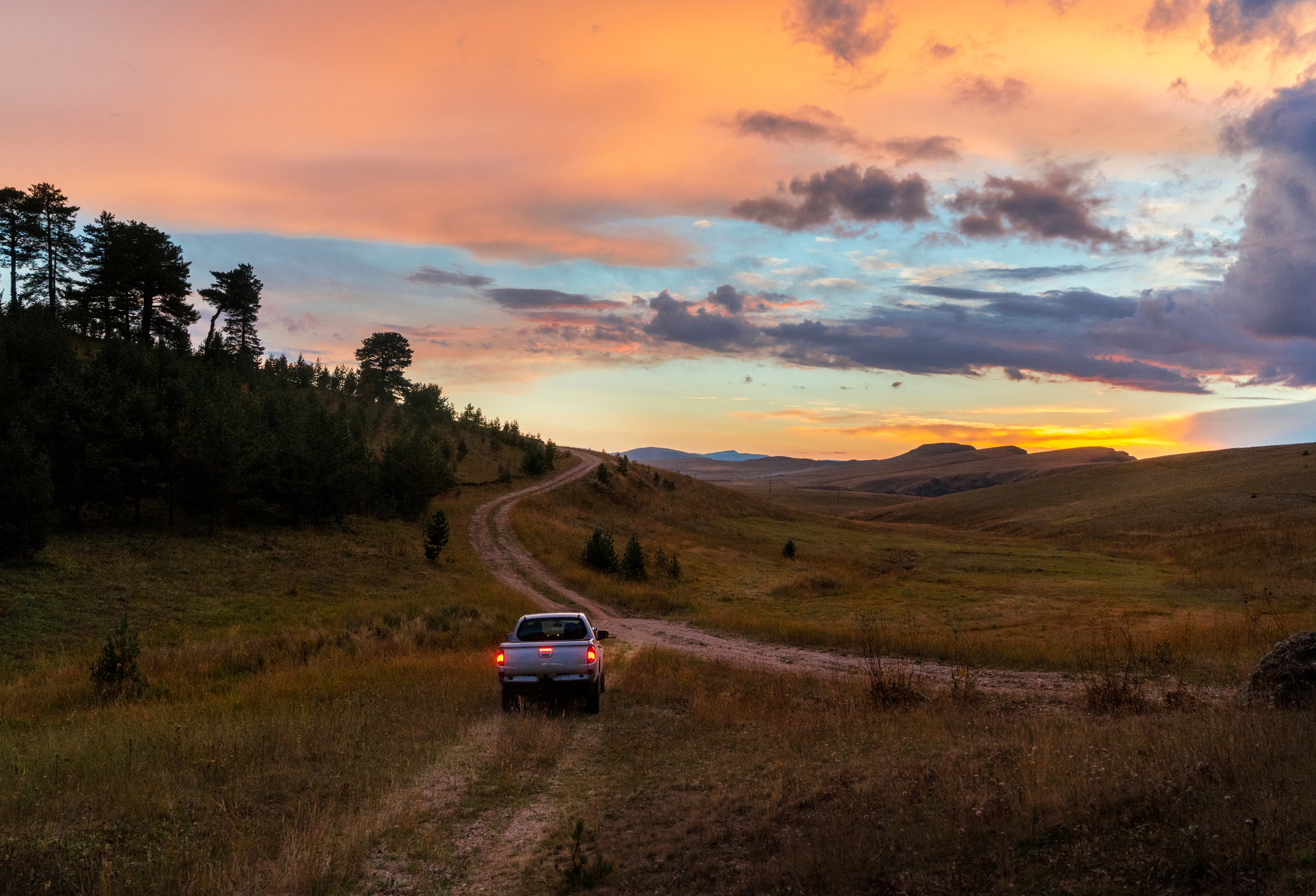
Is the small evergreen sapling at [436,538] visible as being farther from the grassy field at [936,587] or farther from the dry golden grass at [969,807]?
the dry golden grass at [969,807]

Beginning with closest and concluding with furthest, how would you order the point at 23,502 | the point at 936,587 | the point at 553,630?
the point at 553,630 < the point at 23,502 < the point at 936,587

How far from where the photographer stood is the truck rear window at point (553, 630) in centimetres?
1491

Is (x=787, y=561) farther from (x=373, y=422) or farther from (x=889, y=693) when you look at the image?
(x=373, y=422)

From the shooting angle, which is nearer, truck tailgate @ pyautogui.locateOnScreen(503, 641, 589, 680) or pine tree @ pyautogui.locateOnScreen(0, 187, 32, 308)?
truck tailgate @ pyautogui.locateOnScreen(503, 641, 589, 680)

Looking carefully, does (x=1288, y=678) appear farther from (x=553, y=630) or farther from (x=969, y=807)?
(x=553, y=630)

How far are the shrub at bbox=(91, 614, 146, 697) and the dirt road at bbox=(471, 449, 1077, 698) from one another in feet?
46.4

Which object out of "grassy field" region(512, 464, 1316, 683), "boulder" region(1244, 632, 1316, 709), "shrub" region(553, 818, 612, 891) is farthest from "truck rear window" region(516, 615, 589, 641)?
"grassy field" region(512, 464, 1316, 683)

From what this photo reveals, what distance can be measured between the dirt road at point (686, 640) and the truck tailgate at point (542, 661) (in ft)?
24.3

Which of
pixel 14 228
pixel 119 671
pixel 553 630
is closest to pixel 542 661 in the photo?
pixel 553 630

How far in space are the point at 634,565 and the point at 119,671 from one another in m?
27.7

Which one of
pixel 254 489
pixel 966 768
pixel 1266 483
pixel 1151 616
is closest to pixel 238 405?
pixel 254 489

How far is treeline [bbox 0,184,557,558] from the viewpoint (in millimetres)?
30328

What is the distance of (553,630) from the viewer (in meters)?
15.6

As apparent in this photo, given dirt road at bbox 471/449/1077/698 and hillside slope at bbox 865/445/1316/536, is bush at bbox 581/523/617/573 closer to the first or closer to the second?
dirt road at bbox 471/449/1077/698
